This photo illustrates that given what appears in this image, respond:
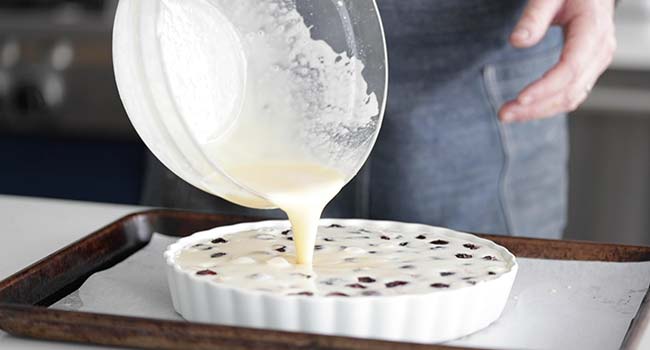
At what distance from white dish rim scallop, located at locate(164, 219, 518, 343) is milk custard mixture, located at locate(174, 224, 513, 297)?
16 mm

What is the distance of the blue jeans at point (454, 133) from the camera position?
1.67 meters

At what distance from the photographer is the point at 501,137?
69.1 inches

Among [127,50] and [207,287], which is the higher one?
[127,50]

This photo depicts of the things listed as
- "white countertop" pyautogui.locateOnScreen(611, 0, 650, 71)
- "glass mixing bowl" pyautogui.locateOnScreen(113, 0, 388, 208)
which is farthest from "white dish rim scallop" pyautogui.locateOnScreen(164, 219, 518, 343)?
"white countertop" pyautogui.locateOnScreen(611, 0, 650, 71)

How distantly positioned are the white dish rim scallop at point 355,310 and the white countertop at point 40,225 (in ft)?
0.83

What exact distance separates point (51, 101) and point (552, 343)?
85.2 inches

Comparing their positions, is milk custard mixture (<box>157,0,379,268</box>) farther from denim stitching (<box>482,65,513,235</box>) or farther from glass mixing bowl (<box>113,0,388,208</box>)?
denim stitching (<box>482,65,513,235</box>)

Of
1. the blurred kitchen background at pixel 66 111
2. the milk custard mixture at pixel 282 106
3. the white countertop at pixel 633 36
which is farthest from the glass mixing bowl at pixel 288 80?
the blurred kitchen background at pixel 66 111

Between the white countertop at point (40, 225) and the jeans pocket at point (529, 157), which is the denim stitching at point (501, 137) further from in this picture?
the white countertop at point (40, 225)

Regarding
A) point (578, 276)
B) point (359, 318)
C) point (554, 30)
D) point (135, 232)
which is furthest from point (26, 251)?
point (554, 30)

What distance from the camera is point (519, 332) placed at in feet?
3.15

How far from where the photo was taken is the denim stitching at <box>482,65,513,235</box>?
171cm

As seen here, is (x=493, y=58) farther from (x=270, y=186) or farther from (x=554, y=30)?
(x=270, y=186)

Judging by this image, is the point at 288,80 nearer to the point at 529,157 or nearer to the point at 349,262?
the point at 349,262
